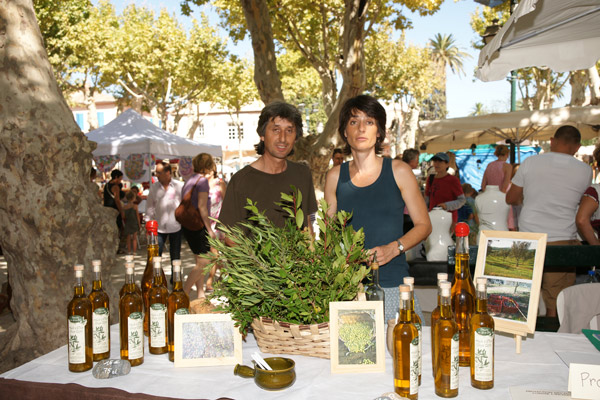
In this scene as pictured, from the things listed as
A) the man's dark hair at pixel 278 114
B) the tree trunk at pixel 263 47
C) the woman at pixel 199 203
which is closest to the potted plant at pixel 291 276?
the man's dark hair at pixel 278 114

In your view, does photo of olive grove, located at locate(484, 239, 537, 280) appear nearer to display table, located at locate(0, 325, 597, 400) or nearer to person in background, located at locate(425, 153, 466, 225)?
display table, located at locate(0, 325, 597, 400)

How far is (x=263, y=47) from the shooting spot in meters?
8.36

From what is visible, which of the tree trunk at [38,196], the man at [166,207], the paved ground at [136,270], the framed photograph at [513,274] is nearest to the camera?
the framed photograph at [513,274]

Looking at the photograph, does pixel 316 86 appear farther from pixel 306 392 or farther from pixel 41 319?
pixel 306 392

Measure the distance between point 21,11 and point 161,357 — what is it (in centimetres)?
314

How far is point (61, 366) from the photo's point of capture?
1641 mm

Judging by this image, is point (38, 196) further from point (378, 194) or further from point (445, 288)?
point (445, 288)

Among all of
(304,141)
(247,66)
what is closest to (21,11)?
(304,141)

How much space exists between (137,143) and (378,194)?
8.86 metres

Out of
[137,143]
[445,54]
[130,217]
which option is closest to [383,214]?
[130,217]

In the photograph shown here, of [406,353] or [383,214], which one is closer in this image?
[406,353]

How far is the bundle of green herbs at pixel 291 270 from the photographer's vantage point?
1.48 meters

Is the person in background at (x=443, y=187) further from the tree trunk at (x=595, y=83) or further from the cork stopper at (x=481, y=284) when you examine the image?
the tree trunk at (x=595, y=83)

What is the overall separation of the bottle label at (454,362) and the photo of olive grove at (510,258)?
22.6 inches
